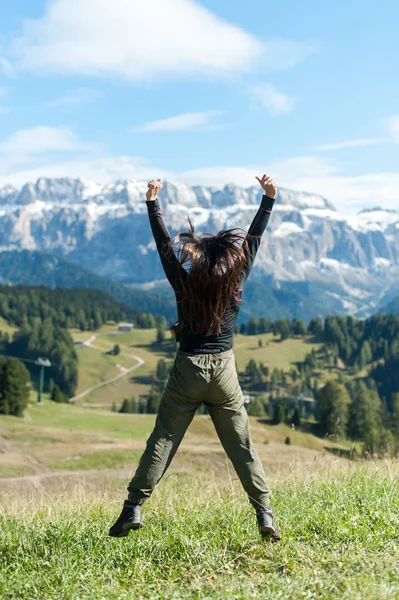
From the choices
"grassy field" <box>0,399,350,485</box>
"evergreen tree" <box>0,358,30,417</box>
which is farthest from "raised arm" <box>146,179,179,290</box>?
"evergreen tree" <box>0,358,30,417</box>

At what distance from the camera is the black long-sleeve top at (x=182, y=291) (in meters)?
6.59

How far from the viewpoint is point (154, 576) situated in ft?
18.6

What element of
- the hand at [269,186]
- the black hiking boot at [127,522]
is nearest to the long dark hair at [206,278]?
the hand at [269,186]

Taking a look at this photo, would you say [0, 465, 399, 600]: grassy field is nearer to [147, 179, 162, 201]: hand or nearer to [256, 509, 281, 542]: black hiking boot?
[256, 509, 281, 542]: black hiking boot

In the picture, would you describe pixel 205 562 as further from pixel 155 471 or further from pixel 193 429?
pixel 193 429

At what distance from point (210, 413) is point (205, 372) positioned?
0.48m

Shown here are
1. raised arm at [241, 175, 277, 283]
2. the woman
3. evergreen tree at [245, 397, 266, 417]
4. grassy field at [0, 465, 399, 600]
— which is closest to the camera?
grassy field at [0, 465, 399, 600]

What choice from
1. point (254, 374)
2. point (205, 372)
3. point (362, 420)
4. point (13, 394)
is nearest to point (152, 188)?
point (205, 372)

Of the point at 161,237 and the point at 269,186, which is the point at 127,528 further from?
the point at 269,186

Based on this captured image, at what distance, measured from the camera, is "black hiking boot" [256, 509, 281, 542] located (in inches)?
250

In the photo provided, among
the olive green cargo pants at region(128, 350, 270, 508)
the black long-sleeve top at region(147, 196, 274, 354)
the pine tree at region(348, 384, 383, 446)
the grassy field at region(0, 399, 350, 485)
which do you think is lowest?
the pine tree at region(348, 384, 383, 446)

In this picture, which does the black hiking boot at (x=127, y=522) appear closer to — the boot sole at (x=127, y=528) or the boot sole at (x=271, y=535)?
the boot sole at (x=127, y=528)

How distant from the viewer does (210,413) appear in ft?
21.9

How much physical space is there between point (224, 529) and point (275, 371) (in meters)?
192
